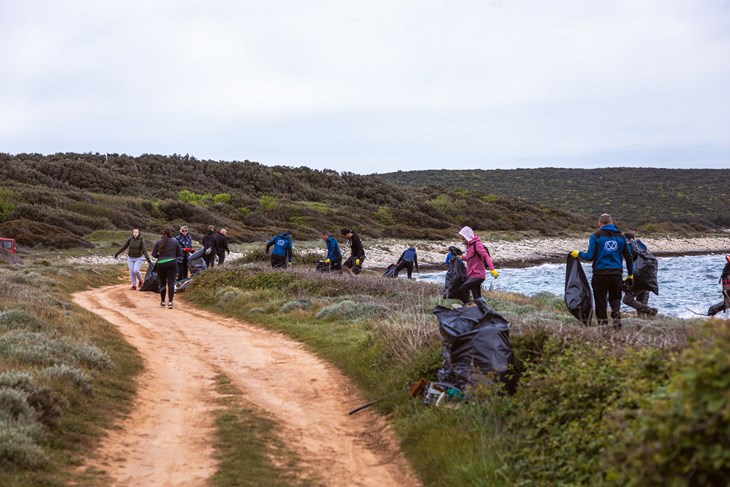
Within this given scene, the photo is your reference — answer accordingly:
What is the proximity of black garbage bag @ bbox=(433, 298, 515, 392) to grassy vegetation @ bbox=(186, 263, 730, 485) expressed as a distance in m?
0.18

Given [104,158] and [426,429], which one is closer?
[426,429]

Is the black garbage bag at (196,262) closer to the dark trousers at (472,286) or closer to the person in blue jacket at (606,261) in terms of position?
the dark trousers at (472,286)

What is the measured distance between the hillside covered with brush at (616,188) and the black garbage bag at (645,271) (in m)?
68.3

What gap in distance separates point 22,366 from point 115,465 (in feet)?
8.48

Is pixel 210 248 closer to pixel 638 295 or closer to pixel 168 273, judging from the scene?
pixel 168 273

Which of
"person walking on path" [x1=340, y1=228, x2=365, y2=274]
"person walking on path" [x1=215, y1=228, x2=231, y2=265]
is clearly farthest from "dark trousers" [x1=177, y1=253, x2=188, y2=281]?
"person walking on path" [x1=340, y1=228, x2=365, y2=274]

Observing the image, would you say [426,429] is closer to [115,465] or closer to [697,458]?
[115,465]

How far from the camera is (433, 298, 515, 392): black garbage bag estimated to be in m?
7.02

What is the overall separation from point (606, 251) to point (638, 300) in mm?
5528

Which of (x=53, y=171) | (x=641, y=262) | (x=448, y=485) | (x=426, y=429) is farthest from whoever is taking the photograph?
(x=53, y=171)

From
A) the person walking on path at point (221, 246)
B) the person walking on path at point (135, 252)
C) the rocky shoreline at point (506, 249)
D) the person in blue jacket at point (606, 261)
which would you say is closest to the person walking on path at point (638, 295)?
the person in blue jacket at point (606, 261)

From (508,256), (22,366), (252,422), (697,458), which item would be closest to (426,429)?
(252,422)

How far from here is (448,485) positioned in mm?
5520

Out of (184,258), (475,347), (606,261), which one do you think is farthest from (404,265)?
(475,347)
